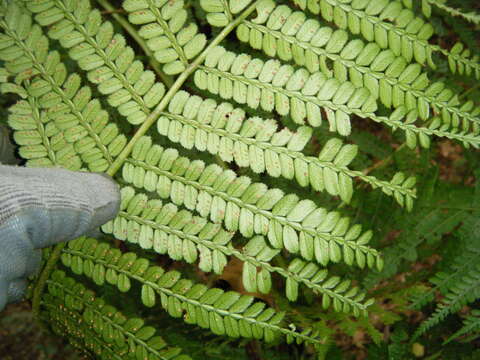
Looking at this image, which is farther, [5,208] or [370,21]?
[370,21]

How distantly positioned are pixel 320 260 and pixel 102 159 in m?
0.81

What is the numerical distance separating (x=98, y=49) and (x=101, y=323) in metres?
0.95

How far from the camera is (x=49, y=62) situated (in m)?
1.35

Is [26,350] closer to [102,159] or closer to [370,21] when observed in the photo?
[102,159]

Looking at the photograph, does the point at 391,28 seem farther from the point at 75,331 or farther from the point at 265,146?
the point at 75,331

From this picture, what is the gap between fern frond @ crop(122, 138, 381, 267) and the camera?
1.23 metres

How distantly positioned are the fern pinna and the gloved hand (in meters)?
0.20

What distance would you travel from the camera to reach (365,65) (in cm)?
125

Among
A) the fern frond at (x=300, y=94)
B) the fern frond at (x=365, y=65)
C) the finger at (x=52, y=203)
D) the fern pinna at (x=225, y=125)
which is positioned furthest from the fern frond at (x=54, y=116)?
the fern frond at (x=365, y=65)

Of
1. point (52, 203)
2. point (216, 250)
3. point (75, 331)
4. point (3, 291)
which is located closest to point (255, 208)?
point (216, 250)

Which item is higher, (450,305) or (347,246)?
(347,246)

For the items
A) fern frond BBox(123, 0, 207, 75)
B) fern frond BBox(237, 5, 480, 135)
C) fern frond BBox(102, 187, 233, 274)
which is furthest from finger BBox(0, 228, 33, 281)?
fern frond BBox(237, 5, 480, 135)

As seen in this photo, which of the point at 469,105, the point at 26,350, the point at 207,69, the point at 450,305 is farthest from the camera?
the point at 26,350

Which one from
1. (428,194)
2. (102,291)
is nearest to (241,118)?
(428,194)
